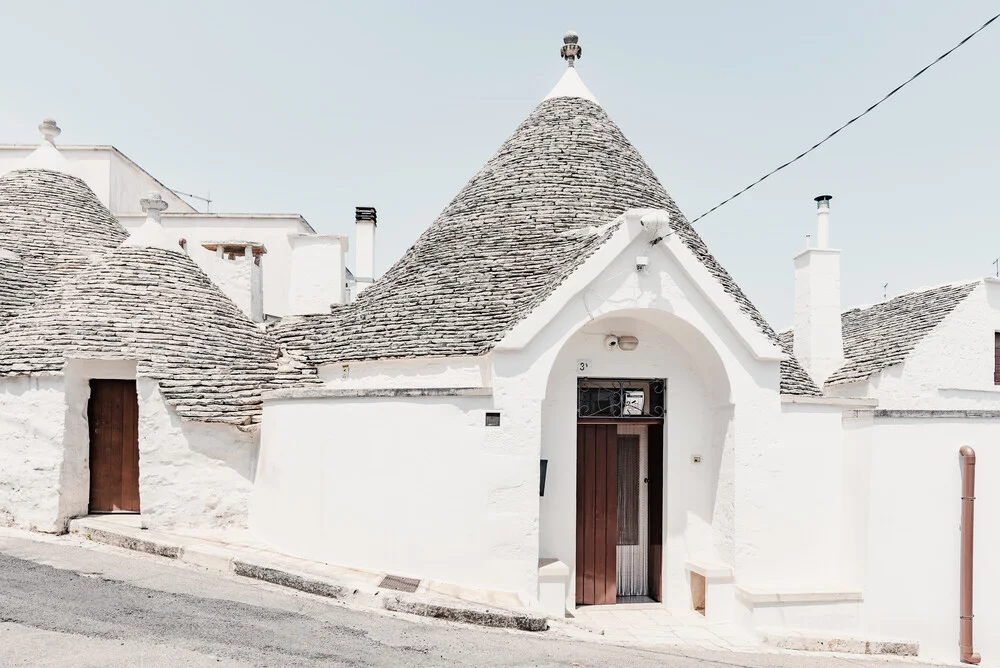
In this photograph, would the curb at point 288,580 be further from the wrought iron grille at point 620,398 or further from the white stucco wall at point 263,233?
the white stucco wall at point 263,233

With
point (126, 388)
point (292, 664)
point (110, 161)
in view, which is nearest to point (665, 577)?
point (292, 664)

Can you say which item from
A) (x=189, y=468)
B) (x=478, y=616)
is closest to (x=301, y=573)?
(x=478, y=616)

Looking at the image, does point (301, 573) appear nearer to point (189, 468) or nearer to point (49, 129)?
point (189, 468)

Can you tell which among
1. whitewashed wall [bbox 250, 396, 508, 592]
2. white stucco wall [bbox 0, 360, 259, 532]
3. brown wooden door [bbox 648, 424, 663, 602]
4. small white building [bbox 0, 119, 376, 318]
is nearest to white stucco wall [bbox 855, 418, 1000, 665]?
brown wooden door [bbox 648, 424, 663, 602]

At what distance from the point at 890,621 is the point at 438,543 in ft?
19.1

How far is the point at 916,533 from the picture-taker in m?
8.28

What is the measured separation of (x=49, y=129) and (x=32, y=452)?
31.5 ft

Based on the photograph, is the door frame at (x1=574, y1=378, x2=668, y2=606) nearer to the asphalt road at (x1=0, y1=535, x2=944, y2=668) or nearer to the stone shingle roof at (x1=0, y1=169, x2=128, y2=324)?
the asphalt road at (x1=0, y1=535, x2=944, y2=668)

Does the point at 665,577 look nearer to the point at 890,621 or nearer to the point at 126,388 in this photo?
the point at 890,621

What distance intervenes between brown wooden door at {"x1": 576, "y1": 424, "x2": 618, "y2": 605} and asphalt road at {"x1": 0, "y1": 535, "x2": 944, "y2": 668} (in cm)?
184

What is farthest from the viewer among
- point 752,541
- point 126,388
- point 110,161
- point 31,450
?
point 110,161

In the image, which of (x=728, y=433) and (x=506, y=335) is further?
(x=728, y=433)

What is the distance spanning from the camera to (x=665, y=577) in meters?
9.15

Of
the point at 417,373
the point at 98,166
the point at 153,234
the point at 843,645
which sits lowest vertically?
the point at 843,645
